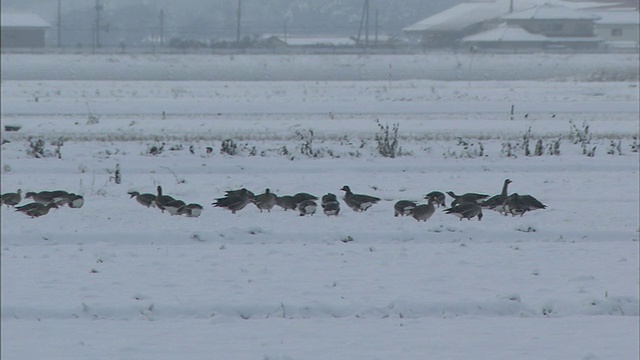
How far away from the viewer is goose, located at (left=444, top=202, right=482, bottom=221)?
1442 centimetres

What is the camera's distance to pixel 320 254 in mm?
12188

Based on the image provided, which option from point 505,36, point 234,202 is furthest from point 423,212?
point 505,36

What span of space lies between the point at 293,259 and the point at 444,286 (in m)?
1.90

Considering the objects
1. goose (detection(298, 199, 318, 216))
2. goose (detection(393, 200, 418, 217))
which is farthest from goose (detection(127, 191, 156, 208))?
goose (detection(393, 200, 418, 217))

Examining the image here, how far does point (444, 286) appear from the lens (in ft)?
34.7

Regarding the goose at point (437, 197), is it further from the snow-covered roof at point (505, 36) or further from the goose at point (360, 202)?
the snow-covered roof at point (505, 36)

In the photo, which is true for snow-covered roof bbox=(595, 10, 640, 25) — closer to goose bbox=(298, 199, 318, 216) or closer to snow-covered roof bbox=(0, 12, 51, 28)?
snow-covered roof bbox=(0, 12, 51, 28)

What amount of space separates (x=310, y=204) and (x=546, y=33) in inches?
2575

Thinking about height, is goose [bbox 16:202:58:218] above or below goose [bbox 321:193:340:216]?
A: below

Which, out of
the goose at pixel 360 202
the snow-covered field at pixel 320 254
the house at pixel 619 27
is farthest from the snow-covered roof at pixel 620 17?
the goose at pixel 360 202

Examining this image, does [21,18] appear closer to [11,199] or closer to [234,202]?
[11,199]

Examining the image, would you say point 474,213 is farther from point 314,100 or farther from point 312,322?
point 314,100

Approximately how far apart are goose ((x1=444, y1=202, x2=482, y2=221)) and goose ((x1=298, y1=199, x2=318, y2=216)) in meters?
1.65

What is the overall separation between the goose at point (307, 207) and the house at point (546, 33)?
196 feet
